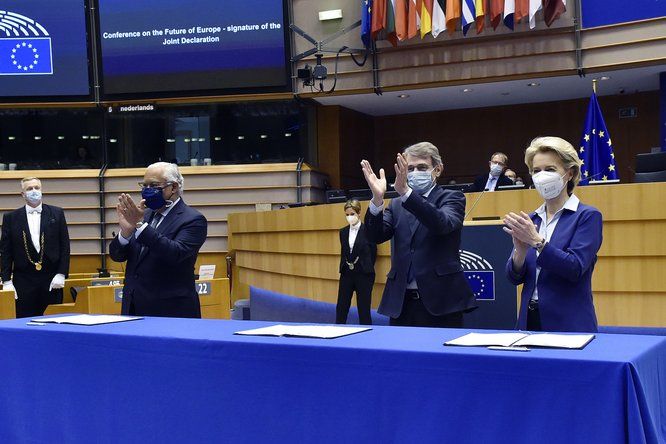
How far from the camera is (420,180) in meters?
3.37

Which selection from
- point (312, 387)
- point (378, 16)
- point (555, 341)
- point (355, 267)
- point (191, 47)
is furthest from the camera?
point (191, 47)

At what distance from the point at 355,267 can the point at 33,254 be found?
2.60m

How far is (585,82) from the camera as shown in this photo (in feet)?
39.0

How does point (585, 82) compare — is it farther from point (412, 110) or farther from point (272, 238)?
point (272, 238)

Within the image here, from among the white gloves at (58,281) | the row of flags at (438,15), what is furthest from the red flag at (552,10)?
the white gloves at (58,281)

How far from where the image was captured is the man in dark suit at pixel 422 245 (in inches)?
124

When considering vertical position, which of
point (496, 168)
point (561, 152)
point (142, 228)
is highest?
point (496, 168)

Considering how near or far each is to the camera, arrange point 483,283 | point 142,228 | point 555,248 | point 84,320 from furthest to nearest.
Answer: point 483,283
point 142,228
point 84,320
point 555,248

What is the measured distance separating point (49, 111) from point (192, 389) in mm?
12814

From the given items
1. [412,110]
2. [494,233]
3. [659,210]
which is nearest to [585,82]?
[412,110]

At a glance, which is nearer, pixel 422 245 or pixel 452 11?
pixel 422 245

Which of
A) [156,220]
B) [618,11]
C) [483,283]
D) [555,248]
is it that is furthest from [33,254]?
[618,11]

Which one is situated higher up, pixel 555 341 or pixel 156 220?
pixel 156 220

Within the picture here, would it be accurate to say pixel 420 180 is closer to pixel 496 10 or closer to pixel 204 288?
pixel 204 288
